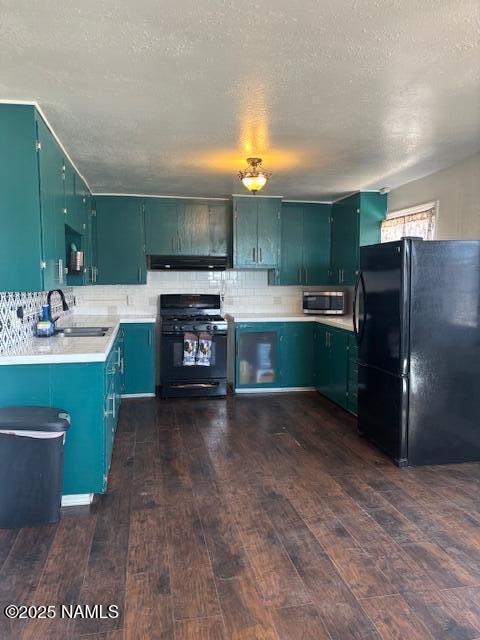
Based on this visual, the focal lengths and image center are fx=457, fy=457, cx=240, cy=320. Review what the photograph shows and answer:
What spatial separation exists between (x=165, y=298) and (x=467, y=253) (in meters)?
3.36

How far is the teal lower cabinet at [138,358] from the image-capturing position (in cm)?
498

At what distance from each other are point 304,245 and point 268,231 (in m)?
0.53

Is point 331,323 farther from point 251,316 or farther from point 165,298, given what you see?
point 165,298

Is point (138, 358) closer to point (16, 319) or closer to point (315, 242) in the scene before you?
point (16, 319)

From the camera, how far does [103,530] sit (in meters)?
2.43

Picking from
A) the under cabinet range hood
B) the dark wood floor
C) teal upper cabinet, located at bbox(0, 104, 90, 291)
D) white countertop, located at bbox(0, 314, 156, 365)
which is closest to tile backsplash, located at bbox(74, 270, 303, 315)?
the under cabinet range hood

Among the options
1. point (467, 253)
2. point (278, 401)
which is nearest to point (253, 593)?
point (467, 253)

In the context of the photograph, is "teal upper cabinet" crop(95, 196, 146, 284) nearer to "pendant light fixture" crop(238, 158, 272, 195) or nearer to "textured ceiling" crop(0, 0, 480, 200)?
"textured ceiling" crop(0, 0, 480, 200)

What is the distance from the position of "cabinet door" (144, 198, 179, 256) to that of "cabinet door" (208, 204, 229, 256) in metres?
A: 0.40

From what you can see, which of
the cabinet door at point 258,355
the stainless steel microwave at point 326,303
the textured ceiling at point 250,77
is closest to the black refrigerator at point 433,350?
the textured ceiling at point 250,77

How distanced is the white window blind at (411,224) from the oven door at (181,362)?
6.88 feet

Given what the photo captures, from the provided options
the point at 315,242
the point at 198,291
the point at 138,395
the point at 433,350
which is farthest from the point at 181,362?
the point at 433,350

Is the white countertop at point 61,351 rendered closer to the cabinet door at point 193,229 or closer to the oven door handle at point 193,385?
the oven door handle at point 193,385

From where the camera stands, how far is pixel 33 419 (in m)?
2.33
